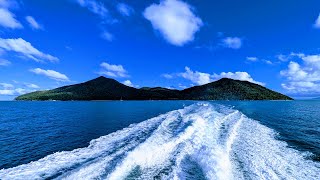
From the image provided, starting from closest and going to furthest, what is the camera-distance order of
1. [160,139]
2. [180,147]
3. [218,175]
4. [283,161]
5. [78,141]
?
[218,175] → [283,161] → [180,147] → [160,139] → [78,141]

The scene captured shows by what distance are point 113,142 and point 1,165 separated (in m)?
6.91

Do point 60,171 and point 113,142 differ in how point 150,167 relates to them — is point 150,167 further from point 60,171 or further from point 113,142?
point 113,142

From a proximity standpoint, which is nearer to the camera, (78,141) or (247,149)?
(247,149)

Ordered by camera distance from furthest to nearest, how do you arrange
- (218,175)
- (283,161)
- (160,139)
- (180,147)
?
(160,139), (180,147), (283,161), (218,175)

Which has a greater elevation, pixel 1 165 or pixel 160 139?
pixel 160 139

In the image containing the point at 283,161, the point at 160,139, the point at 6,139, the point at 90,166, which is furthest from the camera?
the point at 6,139

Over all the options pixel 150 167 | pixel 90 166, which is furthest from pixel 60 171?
pixel 150 167

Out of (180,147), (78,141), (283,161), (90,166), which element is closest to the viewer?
(90,166)

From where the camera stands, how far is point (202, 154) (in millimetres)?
13266

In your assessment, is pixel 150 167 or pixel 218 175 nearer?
pixel 218 175

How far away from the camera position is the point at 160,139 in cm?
1706

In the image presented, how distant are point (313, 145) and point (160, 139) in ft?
39.8

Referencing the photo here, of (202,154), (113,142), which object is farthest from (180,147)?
(113,142)

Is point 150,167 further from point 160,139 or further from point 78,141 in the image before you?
point 78,141
